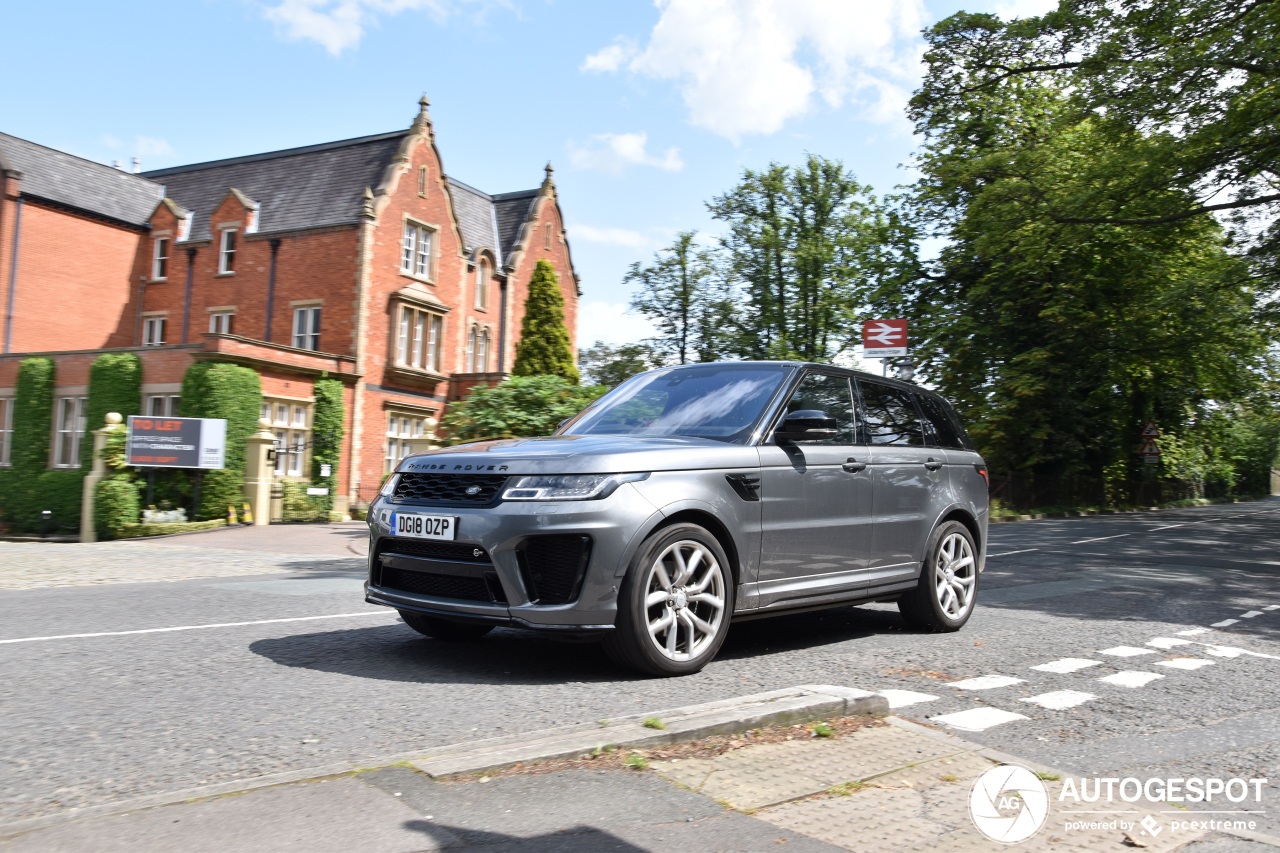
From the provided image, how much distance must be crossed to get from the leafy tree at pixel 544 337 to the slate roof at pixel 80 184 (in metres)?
16.3

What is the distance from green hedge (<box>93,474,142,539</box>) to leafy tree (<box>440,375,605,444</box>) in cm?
1011

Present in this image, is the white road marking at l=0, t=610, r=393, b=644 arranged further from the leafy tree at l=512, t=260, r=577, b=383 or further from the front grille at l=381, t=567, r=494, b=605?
the leafy tree at l=512, t=260, r=577, b=383

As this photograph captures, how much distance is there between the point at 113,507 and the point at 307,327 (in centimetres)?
1269

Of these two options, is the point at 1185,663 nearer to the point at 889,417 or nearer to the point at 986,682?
the point at 986,682

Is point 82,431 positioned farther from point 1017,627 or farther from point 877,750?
point 877,750

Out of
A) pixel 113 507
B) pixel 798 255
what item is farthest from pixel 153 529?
pixel 798 255

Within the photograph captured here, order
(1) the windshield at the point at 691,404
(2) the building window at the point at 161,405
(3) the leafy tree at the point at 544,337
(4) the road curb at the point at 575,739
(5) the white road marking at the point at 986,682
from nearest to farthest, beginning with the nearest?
(4) the road curb at the point at 575,739, (5) the white road marking at the point at 986,682, (1) the windshield at the point at 691,404, (2) the building window at the point at 161,405, (3) the leafy tree at the point at 544,337

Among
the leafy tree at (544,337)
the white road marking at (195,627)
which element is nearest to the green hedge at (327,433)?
the leafy tree at (544,337)

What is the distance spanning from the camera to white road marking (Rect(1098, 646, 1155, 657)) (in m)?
7.00

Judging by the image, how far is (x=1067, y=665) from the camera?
21.3ft

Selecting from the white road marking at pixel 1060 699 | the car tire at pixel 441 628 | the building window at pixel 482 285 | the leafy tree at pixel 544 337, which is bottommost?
the white road marking at pixel 1060 699

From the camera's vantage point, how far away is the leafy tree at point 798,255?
5575cm

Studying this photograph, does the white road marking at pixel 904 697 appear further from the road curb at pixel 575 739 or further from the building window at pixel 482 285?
the building window at pixel 482 285

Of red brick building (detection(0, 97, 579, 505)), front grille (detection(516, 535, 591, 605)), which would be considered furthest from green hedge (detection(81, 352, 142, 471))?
front grille (detection(516, 535, 591, 605))
